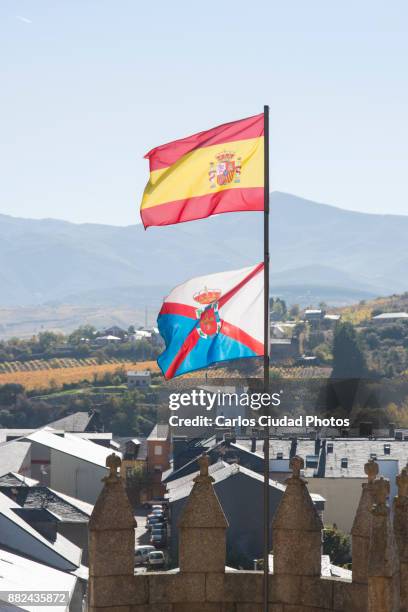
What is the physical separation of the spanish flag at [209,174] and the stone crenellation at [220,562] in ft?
10.9

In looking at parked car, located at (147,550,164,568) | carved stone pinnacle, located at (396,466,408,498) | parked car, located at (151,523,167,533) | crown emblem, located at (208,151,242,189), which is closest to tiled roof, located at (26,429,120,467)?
parked car, located at (151,523,167,533)

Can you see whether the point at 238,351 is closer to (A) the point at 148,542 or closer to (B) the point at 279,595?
(B) the point at 279,595

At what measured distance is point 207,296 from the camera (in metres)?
17.8

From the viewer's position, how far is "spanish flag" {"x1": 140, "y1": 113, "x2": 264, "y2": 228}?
56.9 feet

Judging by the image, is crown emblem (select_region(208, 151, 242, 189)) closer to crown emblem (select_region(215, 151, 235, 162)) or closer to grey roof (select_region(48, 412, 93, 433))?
crown emblem (select_region(215, 151, 235, 162))

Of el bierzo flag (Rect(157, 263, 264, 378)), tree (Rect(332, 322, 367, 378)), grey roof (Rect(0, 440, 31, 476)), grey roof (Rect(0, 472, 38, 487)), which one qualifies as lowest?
grey roof (Rect(0, 440, 31, 476))

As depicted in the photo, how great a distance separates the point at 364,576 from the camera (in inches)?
622

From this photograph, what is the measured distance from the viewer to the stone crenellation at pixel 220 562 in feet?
51.6

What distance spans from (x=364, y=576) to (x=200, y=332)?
374 centimetres

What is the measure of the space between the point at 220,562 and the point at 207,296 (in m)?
3.33

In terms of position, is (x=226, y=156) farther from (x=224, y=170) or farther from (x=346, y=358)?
(x=346, y=358)

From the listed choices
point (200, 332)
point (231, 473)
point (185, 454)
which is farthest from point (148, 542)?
point (200, 332)

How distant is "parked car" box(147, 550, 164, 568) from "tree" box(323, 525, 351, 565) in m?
6.49

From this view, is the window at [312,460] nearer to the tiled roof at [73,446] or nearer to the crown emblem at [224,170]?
the tiled roof at [73,446]
